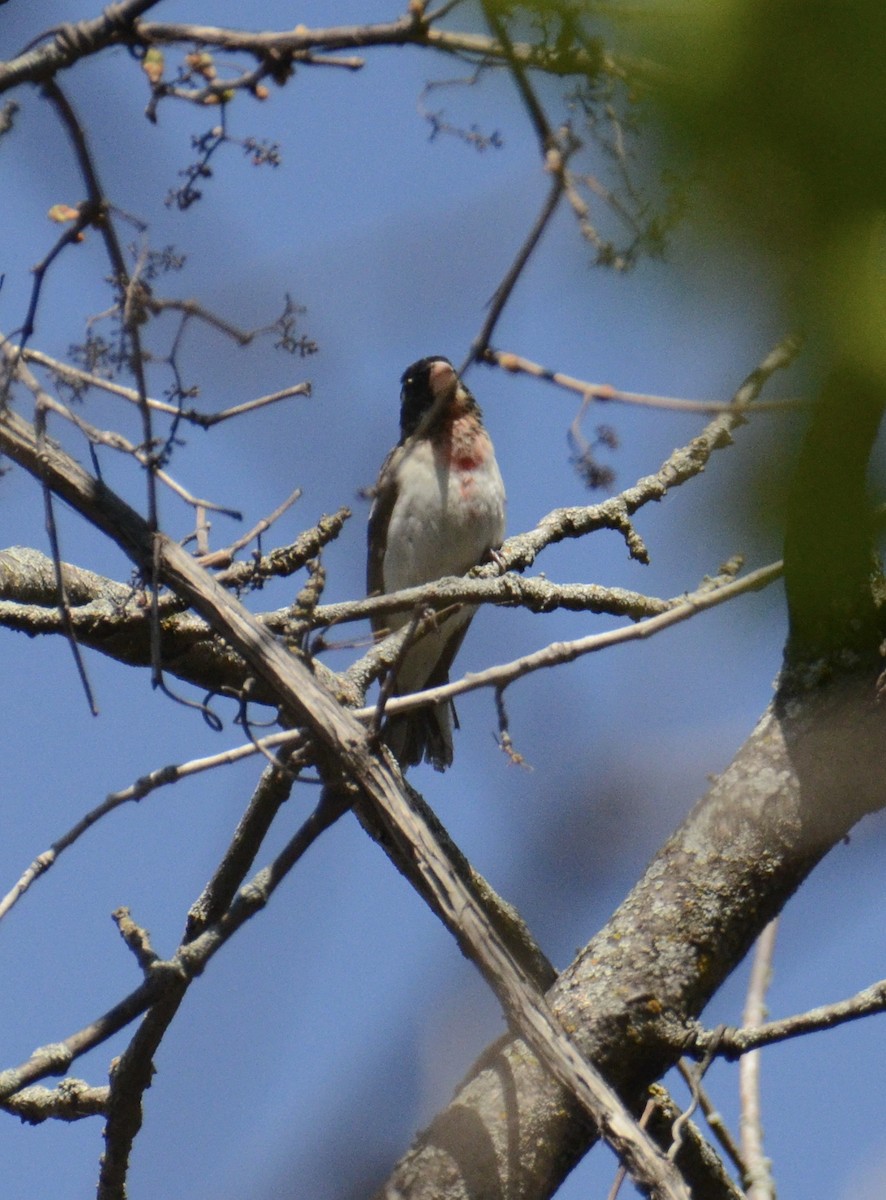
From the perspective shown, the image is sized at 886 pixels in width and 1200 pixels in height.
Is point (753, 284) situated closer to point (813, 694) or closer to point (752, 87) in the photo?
point (752, 87)

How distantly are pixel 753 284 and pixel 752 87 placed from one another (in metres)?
0.14

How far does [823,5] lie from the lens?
2.91 feet

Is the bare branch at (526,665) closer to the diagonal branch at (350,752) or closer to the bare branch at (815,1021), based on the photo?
the diagonal branch at (350,752)

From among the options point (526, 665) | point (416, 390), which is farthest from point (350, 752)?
point (416, 390)

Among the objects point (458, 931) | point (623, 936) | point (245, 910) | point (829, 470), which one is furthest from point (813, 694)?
point (829, 470)

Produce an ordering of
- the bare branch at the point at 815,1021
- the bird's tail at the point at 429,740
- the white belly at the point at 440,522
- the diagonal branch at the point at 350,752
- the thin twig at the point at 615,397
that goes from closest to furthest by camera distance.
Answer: the thin twig at the point at 615,397 → the diagonal branch at the point at 350,752 → the bare branch at the point at 815,1021 → the bird's tail at the point at 429,740 → the white belly at the point at 440,522

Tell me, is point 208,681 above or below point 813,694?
above

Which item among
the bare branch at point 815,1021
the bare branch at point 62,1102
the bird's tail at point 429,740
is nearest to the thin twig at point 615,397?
the bare branch at point 815,1021

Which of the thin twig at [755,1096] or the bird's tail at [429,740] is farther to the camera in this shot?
the bird's tail at [429,740]

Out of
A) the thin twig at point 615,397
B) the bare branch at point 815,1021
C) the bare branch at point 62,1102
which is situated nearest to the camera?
the thin twig at point 615,397

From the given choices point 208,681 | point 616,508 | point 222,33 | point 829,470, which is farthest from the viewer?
point 616,508

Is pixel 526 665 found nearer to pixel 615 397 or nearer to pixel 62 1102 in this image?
pixel 615 397

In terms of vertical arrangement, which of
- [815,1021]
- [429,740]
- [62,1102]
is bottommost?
[815,1021]

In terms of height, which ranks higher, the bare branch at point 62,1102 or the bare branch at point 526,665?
the bare branch at point 62,1102
